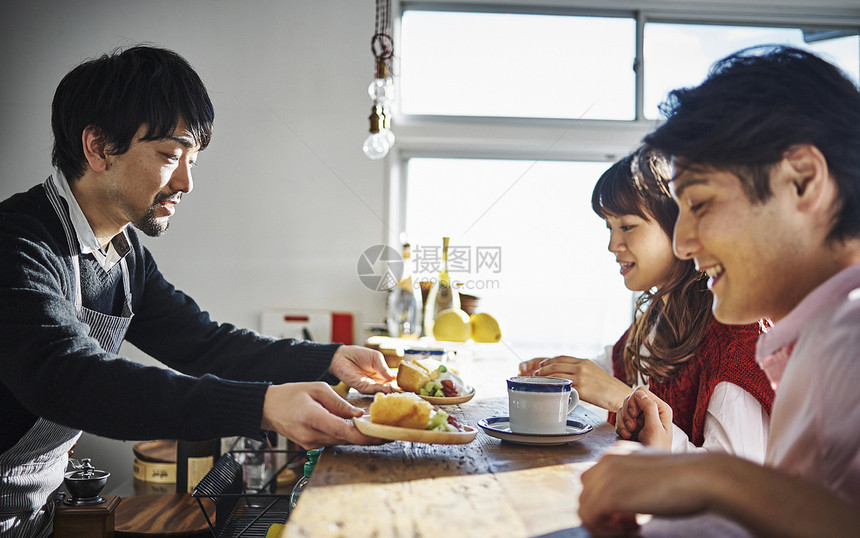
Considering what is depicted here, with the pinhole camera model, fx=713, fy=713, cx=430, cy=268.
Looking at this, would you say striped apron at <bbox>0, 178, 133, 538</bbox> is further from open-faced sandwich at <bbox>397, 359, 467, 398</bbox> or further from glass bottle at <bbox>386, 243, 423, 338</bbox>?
glass bottle at <bbox>386, 243, 423, 338</bbox>

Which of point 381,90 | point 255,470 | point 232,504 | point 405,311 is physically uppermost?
point 381,90

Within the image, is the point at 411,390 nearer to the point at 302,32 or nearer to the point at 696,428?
the point at 696,428

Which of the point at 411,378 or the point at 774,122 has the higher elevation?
the point at 774,122

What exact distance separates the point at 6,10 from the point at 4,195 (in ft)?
A: 2.46

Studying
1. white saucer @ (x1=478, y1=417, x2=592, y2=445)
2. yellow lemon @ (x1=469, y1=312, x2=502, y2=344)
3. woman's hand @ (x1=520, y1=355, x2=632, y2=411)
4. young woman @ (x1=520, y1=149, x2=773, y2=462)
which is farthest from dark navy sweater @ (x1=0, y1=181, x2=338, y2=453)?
yellow lemon @ (x1=469, y1=312, x2=502, y2=344)

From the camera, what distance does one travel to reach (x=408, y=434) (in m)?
0.90

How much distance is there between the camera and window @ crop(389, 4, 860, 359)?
10.0 ft

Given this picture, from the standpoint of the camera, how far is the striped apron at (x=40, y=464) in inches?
51.1

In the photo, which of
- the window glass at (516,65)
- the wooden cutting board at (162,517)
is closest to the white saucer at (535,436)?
the wooden cutting board at (162,517)

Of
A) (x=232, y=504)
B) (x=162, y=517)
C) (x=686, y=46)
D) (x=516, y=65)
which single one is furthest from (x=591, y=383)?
(x=686, y=46)

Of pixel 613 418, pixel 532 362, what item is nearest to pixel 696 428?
pixel 613 418

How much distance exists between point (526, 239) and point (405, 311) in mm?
749

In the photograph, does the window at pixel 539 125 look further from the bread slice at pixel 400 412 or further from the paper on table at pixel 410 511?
the paper on table at pixel 410 511

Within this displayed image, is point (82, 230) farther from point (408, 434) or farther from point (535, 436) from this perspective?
point (535, 436)
